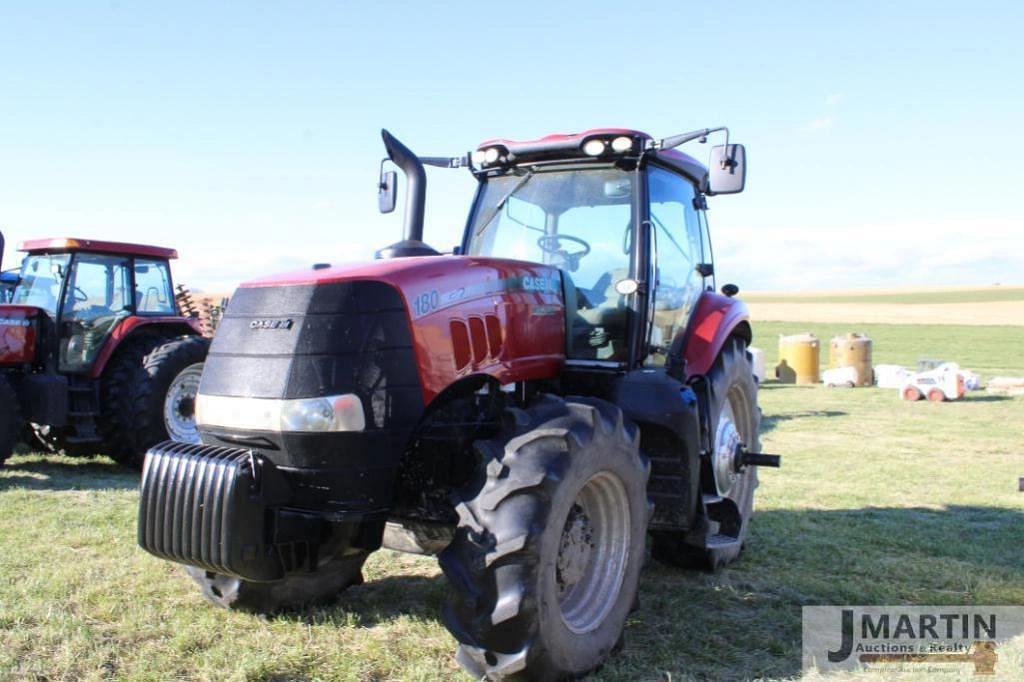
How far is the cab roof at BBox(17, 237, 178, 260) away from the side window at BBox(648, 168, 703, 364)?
19.9 ft

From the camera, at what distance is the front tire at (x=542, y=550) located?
314 cm

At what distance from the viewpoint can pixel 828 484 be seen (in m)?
7.61

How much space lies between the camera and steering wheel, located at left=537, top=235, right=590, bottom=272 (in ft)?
15.0

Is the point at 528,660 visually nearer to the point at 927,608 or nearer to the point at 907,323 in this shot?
the point at 927,608

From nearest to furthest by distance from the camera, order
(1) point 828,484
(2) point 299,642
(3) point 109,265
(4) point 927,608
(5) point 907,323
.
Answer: (2) point 299,642, (4) point 927,608, (1) point 828,484, (3) point 109,265, (5) point 907,323

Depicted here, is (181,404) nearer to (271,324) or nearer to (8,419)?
(8,419)

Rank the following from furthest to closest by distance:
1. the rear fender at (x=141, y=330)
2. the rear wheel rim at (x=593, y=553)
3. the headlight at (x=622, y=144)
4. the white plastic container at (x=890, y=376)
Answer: the white plastic container at (x=890, y=376) → the rear fender at (x=141, y=330) → the headlight at (x=622, y=144) → the rear wheel rim at (x=593, y=553)

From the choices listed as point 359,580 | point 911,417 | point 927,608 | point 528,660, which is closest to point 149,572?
point 359,580

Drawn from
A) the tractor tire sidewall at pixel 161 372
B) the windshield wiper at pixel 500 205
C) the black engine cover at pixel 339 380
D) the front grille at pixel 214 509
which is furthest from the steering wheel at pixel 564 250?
the tractor tire sidewall at pixel 161 372

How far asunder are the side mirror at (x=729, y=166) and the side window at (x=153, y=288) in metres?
6.70

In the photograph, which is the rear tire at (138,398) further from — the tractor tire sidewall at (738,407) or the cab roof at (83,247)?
the tractor tire sidewall at (738,407)

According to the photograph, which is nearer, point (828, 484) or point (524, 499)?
point (524, 499)

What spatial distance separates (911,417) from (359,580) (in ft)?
33.0

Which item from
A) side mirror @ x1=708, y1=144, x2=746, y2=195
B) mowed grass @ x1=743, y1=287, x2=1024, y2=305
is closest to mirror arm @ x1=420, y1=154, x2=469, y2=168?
side mirror @ x1=708, y1=144, x2=746, y2=195
